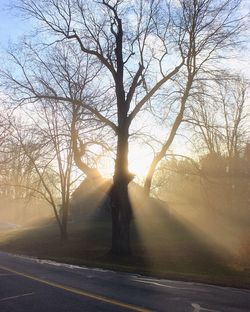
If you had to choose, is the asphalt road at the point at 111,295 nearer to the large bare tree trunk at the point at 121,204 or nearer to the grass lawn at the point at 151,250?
the grass lawn at the point at 151,250

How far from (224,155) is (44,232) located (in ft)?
68.0

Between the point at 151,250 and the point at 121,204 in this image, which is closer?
the point at 121,204

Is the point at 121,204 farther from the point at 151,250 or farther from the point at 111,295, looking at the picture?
the point at 111,295

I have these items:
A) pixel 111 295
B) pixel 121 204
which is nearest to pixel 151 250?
pixel 121 204

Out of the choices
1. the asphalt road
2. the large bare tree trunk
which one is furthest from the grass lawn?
the asphalt road

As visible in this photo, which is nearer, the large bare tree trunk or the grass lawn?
the grass lawn

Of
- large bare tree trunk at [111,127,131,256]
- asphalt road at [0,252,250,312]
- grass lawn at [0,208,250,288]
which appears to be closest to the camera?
asphalt road at [0,252,250,312]

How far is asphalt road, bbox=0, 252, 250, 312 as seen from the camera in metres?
9.57

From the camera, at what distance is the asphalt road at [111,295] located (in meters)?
9.57

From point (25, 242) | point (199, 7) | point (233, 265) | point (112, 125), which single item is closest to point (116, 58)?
point (112, 125)

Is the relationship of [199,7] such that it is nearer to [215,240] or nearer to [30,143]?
[30,143]

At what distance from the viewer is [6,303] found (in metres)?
10.4

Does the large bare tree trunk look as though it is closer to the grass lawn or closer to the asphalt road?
the grass lawn

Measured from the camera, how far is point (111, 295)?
11.1 m
